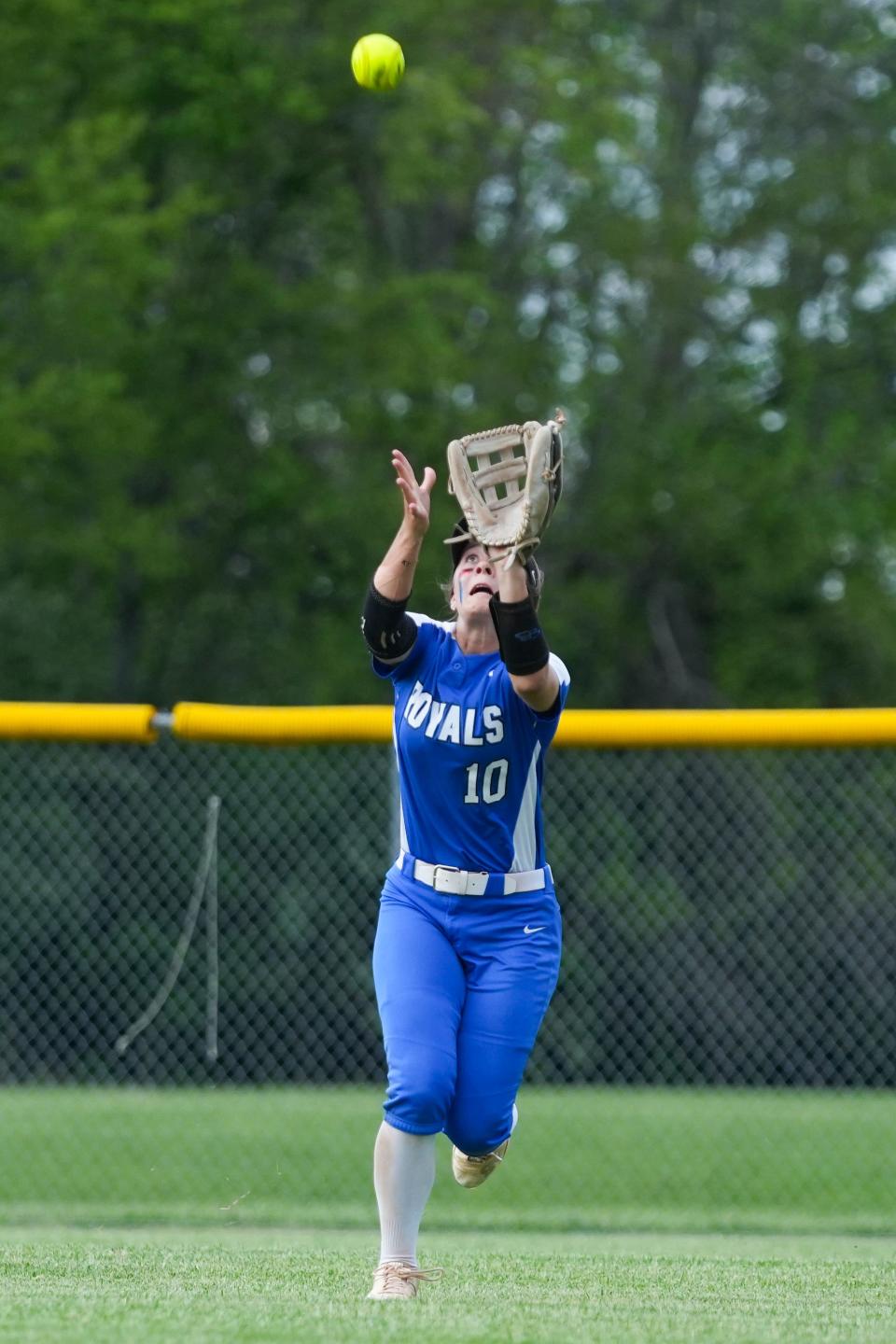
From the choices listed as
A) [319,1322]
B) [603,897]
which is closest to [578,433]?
[603,897]

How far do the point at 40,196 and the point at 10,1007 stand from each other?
8.04 m

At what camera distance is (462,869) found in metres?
4.84

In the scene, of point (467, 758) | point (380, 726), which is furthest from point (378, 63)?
point (467, 758)

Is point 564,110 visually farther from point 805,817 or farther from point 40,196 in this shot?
point 805,817

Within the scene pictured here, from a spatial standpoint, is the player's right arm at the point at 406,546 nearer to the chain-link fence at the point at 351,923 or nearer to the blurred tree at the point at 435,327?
the chain-link fence at the point at 351,923

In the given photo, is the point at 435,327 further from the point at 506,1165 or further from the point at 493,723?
the point at 493,723

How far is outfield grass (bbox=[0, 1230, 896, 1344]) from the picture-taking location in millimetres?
3971

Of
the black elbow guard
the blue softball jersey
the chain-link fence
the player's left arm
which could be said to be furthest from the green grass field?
the black elbow guard

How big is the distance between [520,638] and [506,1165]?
550cm

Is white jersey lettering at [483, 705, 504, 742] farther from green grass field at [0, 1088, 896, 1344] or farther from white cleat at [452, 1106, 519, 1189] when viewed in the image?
green grass field at [0, 1088, 896, 1344]

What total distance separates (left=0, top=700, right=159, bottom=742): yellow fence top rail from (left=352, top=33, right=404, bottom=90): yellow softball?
8.77 feet

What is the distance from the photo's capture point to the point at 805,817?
11.9 m

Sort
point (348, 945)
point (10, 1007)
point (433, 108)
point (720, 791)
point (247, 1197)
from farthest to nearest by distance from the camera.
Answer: point (433, 108), point (720, 791), point (348, 945), point (10, 1007), point (247, 1197)

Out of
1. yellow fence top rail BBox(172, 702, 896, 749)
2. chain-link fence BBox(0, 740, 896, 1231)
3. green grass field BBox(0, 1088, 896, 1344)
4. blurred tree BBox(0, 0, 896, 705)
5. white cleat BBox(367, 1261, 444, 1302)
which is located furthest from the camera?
blurred tree BBox(0, 0, 896, 705)
